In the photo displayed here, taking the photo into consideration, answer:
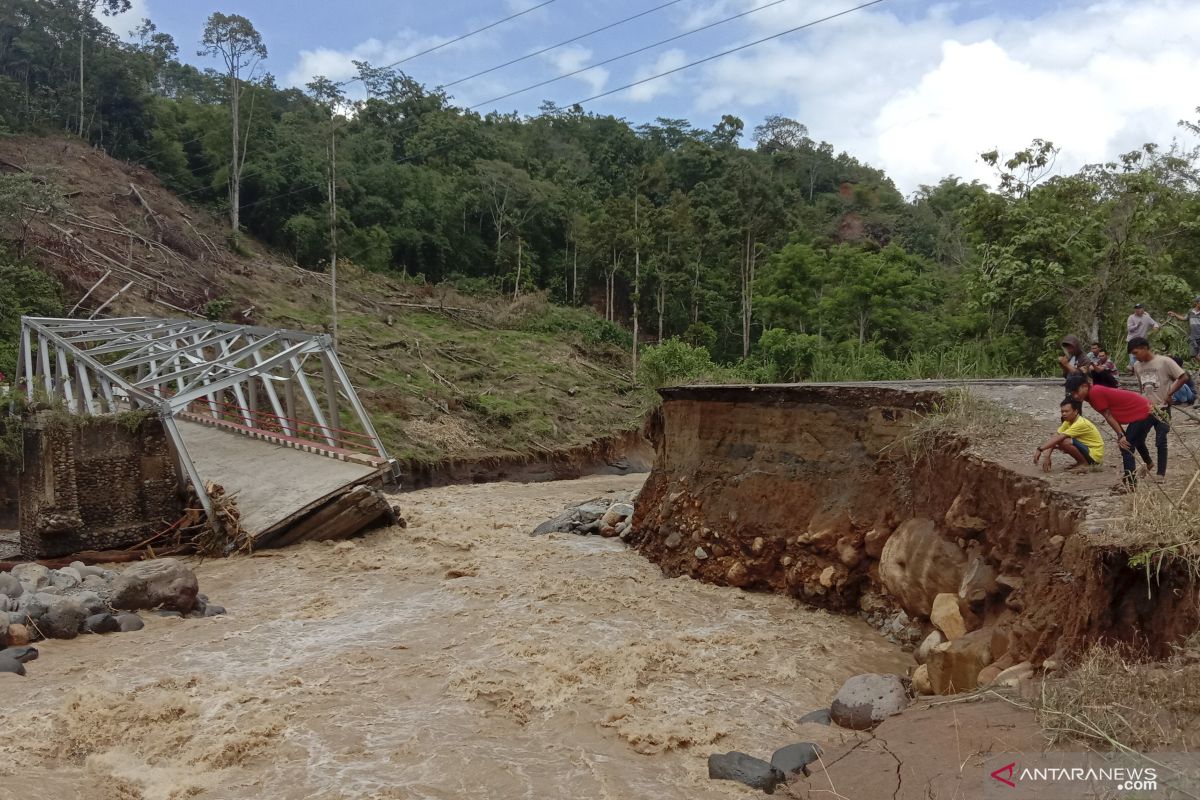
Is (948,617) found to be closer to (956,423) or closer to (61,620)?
(956,423)

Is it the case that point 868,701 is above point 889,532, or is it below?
below

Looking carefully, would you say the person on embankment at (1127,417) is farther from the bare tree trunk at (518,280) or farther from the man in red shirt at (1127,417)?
the bare tree trunk at (518,280)

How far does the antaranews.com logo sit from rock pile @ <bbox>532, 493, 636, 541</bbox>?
41.2 ft

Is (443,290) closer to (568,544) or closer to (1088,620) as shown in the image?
(568,544)

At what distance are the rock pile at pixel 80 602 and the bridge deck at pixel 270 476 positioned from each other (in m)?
3.13

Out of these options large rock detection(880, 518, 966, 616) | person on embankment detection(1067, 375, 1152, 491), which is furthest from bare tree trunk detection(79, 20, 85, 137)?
person on embankment detection(1067, 375, 1152, 491)

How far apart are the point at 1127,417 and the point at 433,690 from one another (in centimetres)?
741

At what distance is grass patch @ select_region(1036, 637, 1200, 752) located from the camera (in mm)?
4719

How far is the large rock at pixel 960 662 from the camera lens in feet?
24.8

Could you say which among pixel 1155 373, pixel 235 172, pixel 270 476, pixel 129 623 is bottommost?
pixel 129 623

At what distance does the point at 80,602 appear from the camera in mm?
11156

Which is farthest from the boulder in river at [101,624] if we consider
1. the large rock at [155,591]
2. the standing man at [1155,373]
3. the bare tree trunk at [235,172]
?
the bare tree trunk at [235,172]

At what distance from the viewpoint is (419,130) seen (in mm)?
61500

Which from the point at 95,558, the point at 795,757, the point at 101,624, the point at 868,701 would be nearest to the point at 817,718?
the point at 868,701
